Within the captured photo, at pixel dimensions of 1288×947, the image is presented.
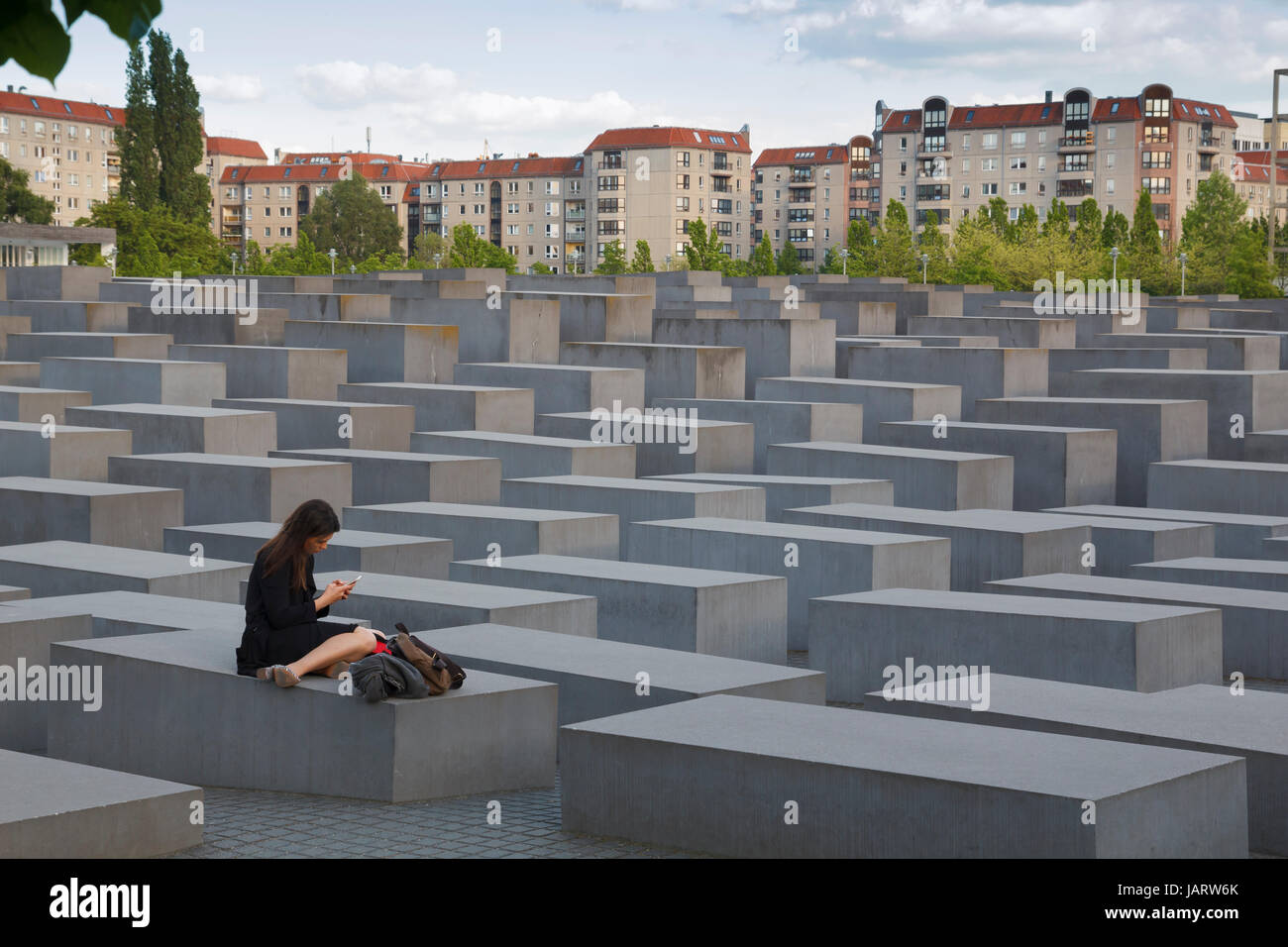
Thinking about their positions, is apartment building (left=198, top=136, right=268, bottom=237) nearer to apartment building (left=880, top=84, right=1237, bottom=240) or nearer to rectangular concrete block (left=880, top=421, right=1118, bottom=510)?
apartment building (left=880, top=84, right=1237, bottom=240)

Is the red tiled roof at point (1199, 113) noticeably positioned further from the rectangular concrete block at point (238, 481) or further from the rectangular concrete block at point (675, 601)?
the rectangular concrete block at point (675, 601)

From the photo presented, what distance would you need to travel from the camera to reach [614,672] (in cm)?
1006

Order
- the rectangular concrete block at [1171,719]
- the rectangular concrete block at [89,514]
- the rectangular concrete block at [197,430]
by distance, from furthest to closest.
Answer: the rectangular concrete block at [197,430] → the rectangular concrete block at [89,514] → the rectangular concrete block at [1171,719]

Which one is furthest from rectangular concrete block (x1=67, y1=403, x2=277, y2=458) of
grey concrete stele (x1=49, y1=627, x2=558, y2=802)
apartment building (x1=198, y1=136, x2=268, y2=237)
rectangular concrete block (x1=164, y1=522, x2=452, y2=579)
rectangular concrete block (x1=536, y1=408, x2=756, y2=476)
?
apartment building (x1=198, y1=136, x2=268, y2=237)

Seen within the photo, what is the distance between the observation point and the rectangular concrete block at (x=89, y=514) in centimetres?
1641

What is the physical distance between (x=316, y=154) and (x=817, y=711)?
498ft

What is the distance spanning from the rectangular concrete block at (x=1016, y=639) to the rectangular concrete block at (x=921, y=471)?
644 centimetres

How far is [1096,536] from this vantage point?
16.7 metres

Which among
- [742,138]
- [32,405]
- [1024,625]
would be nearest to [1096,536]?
[1024,625]

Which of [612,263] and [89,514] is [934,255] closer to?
[612,263]

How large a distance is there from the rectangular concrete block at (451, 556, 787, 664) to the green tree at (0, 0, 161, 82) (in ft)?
32.1

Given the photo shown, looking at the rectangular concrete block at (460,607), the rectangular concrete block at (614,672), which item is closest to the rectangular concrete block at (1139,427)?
the rectangular concrete block at (460,607)

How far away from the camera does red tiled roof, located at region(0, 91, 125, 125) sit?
141 meters
